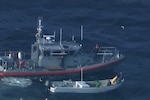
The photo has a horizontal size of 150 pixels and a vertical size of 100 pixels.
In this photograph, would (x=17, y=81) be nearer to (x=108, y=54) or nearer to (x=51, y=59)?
(x=51, y=59)

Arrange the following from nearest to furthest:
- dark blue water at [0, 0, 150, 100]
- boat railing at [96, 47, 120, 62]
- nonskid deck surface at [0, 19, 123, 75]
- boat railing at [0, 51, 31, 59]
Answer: dark blue water at [0, 0, 150, 100] → nonskid deck surface at [0, 19, 123, 75] → boat railing at [0, 51, 31, 59] → boat railing at [96, 47, 120, 62]

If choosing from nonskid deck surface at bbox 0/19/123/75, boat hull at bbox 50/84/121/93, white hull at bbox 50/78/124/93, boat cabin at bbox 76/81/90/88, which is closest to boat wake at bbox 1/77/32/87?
nonskid deck surface at bbox 0/19/123/75

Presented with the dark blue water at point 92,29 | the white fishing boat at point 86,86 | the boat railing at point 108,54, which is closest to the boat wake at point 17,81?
the dark blue water at point 92,29

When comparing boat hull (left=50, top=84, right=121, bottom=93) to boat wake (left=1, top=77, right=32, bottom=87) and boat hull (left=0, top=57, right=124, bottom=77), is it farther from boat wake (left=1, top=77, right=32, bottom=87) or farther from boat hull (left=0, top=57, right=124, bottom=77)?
boat wake (left=1, top=77, right=32, bottom=87)

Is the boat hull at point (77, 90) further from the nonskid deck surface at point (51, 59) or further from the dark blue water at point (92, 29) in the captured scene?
the nonskid deck surface at point (51, 59)

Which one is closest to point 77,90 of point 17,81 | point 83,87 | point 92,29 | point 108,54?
point 83,87

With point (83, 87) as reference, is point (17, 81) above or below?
above
